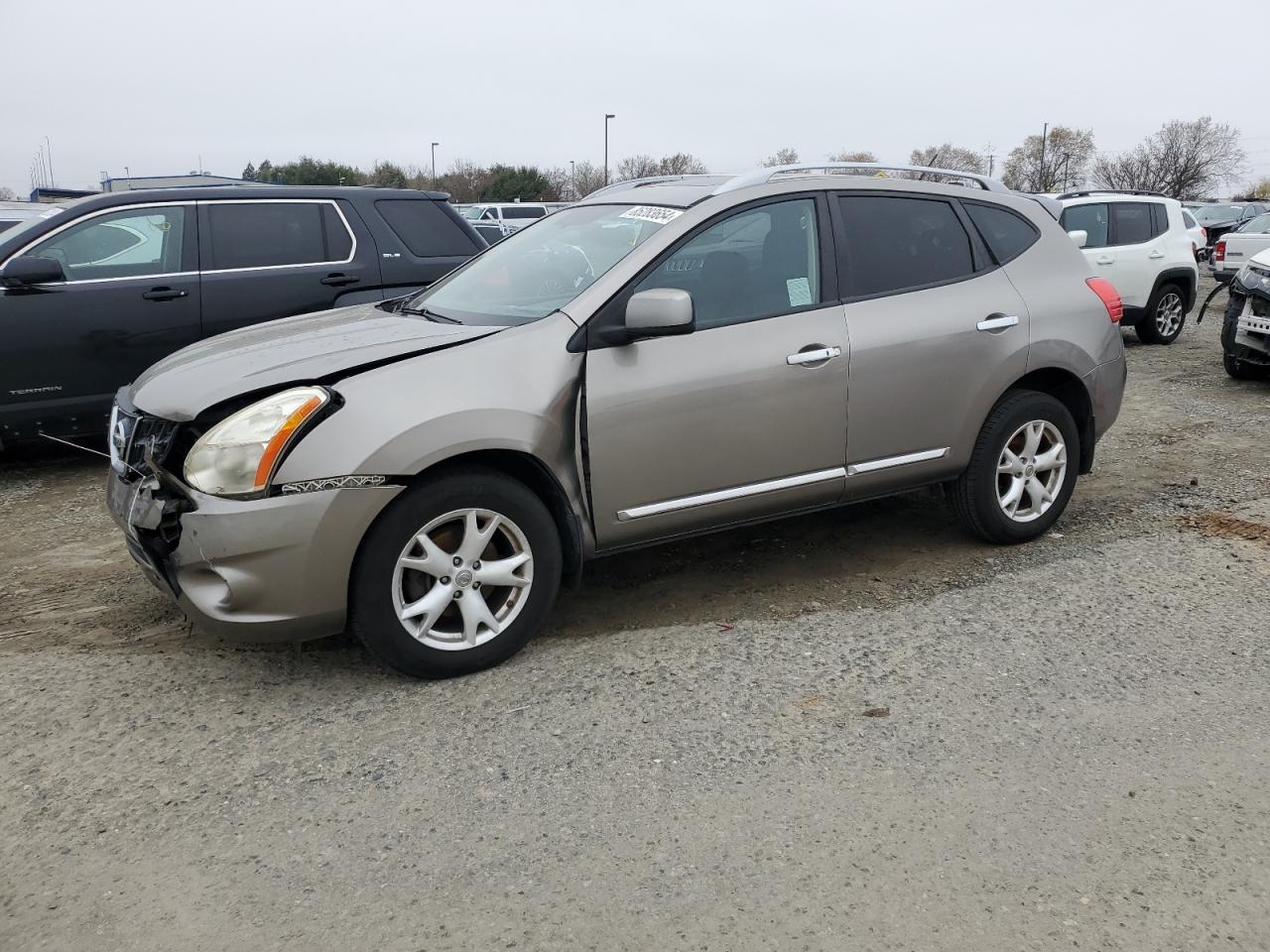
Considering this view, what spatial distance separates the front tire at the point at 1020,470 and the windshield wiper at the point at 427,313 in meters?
2.44

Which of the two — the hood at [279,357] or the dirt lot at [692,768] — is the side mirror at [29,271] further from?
the hood at [279,357]

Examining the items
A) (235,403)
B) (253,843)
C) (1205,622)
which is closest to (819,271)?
(1205,622)

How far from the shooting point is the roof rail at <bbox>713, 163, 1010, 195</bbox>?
4.46 meters

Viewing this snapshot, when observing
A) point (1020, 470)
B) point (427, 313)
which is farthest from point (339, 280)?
point (1020, 470)

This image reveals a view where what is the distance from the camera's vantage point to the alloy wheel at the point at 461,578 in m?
3.64

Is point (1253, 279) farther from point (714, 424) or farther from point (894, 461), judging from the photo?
point (714, 424)

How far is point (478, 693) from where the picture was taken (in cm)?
371

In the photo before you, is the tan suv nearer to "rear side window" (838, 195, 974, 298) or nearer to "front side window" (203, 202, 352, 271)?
"rear side window" (838, 195, 974, 298)

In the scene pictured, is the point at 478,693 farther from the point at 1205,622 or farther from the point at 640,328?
the point at 1205,622

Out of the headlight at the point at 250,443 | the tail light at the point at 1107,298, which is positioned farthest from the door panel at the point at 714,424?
the tail light at the point at 1107,298

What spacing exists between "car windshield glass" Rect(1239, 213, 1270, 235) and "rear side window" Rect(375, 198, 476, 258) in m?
16.6

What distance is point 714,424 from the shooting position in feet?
13.5

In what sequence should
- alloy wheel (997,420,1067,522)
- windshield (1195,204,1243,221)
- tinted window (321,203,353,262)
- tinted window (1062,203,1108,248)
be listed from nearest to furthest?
1. alloy wheel (997,420,1067,522)
2. tinted window (321,203,353,262)
3. tinted window (1062,203,1108,248)
4. windshield (1195,204,1243,221)

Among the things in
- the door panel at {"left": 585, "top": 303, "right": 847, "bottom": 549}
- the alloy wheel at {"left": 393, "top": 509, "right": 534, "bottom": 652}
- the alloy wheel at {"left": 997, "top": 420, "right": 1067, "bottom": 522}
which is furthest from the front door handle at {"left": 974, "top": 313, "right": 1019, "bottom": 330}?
the alloy wheel at {"left": 393, "top": 509, "right": 534, "bottom": 652}
